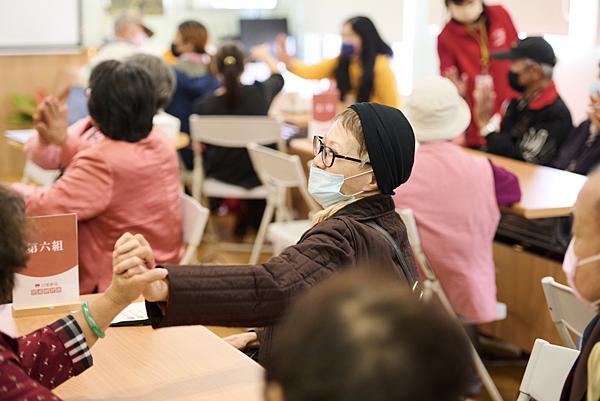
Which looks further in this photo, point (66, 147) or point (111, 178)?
point (66, 147)

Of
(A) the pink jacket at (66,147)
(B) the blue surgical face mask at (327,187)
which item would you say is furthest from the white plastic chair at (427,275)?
(A) the pink jacket at (66,147)

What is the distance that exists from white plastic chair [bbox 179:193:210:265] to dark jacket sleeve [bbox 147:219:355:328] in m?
1.25

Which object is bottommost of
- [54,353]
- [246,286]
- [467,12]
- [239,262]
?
[239,262]

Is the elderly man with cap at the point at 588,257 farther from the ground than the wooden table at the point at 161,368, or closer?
farther from the ground

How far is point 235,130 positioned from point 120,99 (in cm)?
209

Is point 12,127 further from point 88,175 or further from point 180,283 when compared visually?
point 180,283

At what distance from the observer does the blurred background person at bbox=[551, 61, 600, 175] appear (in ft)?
10.9

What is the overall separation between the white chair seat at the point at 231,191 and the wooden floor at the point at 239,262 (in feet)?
1.43

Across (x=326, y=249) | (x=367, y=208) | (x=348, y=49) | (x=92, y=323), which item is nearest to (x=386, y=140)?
(x=367, y=208)

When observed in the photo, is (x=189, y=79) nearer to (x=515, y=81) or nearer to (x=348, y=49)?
(x=348, y=49)

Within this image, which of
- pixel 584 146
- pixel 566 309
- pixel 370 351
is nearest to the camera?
pixel 370 351

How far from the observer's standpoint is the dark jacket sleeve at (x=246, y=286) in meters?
1.26

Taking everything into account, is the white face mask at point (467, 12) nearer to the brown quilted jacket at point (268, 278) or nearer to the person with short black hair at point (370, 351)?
the brown quilted jacket at point (268, 278)

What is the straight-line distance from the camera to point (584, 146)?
11.8 ft
